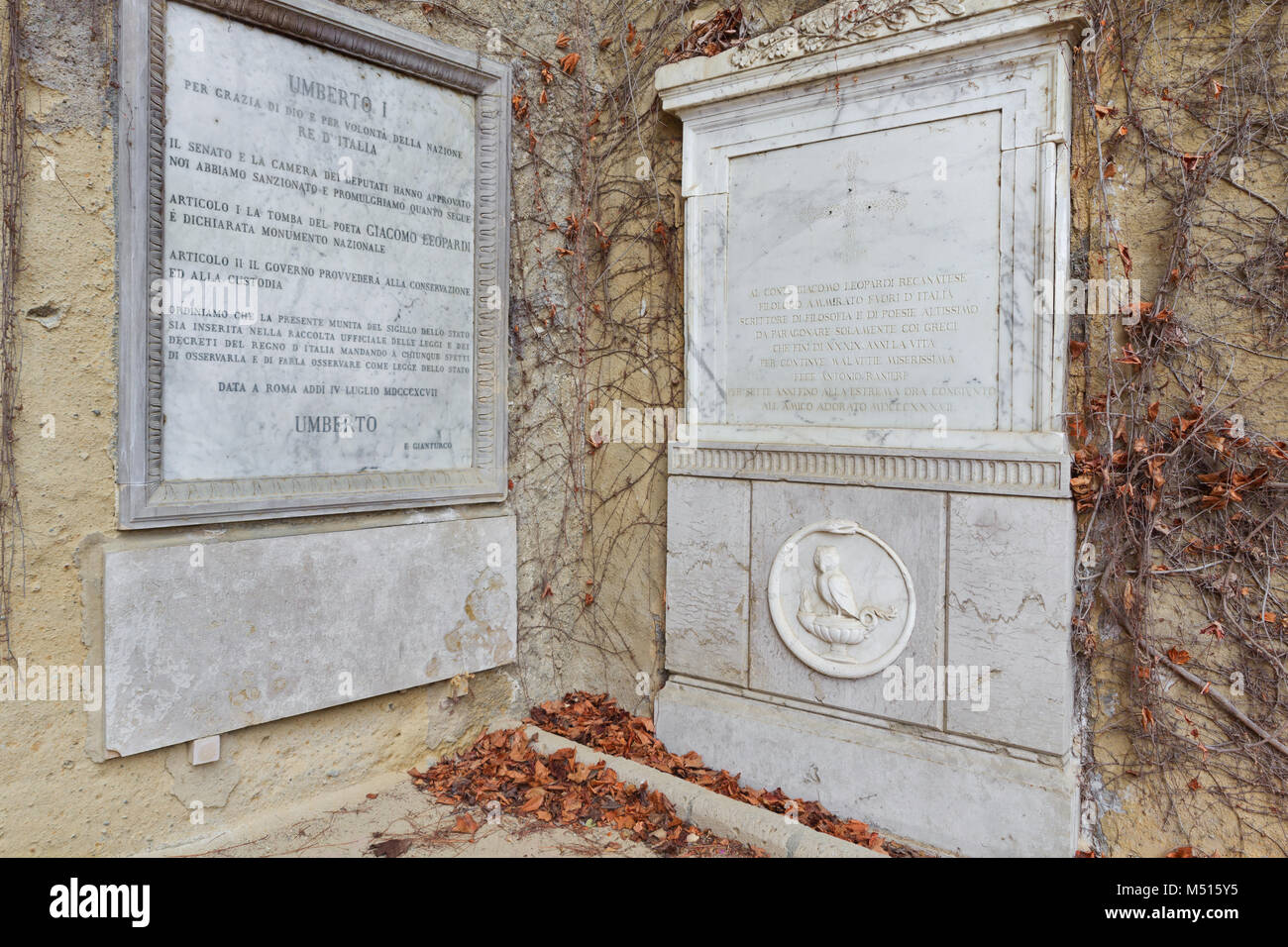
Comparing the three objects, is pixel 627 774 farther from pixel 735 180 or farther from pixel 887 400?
pixel 735 180

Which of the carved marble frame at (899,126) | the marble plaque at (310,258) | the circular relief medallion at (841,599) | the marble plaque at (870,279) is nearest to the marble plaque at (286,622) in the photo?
the marble plaque at (310,258)

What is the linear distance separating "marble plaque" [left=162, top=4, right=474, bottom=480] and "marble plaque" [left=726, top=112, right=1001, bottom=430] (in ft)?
4.04

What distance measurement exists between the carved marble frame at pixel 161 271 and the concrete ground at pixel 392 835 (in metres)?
1.09

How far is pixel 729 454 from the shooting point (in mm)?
3408

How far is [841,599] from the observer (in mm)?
3051

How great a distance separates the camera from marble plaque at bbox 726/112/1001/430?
285 centimetres

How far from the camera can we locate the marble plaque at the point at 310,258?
8.70 ft

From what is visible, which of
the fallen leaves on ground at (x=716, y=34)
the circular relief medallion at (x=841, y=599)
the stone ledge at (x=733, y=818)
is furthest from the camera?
the fallen leaves on ground at (x=716, y=34)

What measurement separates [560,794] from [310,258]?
223 centimetres

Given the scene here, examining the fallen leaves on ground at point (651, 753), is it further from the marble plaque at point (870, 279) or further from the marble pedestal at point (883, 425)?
the marble plaque at point (870, 279)

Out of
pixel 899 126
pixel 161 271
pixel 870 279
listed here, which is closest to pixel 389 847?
pixel 161 271

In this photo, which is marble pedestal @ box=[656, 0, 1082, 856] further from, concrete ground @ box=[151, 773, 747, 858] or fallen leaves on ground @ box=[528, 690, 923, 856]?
concrete ground @ box=[151, 773, 747, 858]

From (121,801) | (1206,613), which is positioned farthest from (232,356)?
(1206,613)
